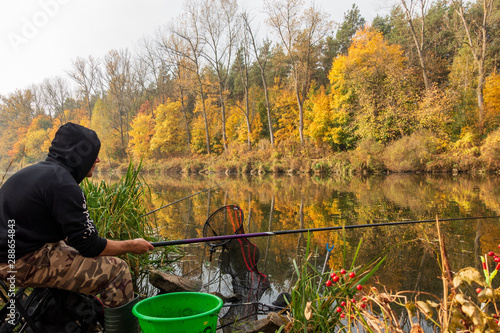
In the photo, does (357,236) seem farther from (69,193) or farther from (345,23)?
(345,23)

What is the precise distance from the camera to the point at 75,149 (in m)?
2.01

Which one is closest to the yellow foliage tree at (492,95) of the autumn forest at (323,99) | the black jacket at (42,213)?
the autumn forest at (323,99)

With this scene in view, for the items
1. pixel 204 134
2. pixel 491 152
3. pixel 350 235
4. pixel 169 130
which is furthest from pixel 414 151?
pixel 169 130

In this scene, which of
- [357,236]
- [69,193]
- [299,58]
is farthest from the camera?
[299,58]

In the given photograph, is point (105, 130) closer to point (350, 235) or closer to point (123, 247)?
point (350, 235)

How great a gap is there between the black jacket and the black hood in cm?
8

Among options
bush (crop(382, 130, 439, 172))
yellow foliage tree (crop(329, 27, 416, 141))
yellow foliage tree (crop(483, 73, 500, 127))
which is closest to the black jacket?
bush (crop(382, 130, 439, 172))

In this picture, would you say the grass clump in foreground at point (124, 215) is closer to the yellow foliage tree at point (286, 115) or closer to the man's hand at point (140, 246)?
the man's hand at point (140, 246)

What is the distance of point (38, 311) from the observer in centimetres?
198

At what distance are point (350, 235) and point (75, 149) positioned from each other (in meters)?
4.97

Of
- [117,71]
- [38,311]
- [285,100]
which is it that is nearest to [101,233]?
[38,311]

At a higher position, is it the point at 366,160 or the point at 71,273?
the point at 366,160

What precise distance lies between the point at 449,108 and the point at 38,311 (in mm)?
21512

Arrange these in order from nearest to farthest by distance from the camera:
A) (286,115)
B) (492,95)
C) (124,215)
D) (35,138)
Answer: (124,215) → (492,95) → (286,115) → (35,138)
